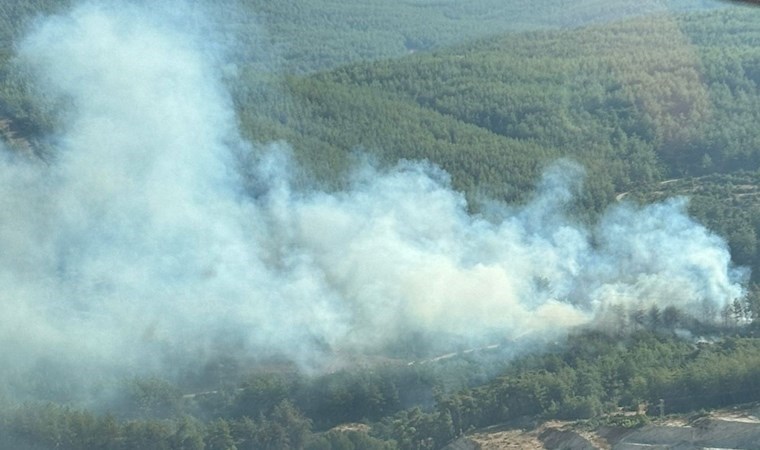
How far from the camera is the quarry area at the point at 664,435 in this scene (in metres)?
47.4

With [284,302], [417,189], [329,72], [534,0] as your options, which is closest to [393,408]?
[284,302]

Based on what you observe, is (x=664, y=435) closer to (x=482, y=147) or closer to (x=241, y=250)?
(x=241, y=250)

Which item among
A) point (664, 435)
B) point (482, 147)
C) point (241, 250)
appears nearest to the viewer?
point (664, 435)

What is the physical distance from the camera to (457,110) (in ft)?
306

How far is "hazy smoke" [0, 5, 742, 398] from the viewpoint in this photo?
201 feet

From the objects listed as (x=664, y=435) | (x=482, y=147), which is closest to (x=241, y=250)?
(x=482, y=147)

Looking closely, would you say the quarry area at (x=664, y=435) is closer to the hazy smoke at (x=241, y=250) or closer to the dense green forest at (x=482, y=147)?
the dense green forest at (x=482, y=147)

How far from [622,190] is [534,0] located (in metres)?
64.6

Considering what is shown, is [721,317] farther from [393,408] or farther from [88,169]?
[88,169]

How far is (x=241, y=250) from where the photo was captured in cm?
6556

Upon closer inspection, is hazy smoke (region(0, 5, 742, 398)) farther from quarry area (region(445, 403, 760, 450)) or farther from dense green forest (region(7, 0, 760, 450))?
quarry area (region(445, 403, 760, 450))

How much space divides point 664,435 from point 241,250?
22.6 meters

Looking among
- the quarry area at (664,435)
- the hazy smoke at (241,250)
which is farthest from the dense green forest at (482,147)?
the hazy smoke at (241,250)

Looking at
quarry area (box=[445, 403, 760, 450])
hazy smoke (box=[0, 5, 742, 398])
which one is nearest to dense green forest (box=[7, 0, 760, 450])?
quarry area (box=[445, 403, 760, 450])
